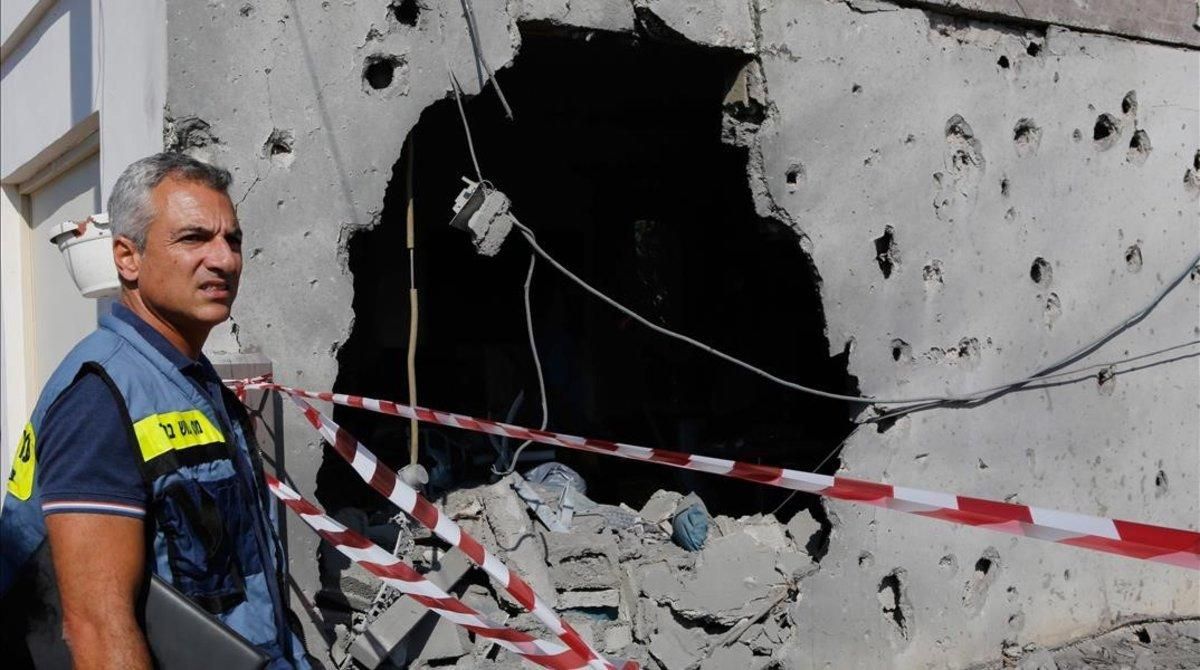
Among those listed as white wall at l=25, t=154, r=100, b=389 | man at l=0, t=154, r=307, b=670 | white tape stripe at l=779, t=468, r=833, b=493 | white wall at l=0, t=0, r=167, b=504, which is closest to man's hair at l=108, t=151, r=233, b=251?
man at l=0, t=154, r=307, b=670

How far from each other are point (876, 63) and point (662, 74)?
137 centimetres

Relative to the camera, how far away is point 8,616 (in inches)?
84.4

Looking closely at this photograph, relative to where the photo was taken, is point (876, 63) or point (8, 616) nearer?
point (8, 616)

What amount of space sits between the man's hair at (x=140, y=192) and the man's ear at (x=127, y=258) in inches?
0.4

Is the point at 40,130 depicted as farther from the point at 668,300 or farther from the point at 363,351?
the point at 668,300

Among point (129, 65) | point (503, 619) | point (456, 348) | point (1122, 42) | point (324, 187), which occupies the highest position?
point (1122, 42)

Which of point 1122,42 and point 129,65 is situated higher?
point 1122,42

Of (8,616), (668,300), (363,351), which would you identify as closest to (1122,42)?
(668,300)

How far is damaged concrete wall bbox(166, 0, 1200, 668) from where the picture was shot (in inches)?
158

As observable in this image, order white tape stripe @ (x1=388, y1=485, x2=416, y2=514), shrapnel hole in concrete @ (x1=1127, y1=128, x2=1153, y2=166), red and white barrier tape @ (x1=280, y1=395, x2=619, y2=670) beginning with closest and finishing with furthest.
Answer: red and white barrier tape @ (x1=280, y1=395, x2=619, y2=670), white tape stripe @ (x1=388, y1=485, x2=416, y2=514), shrapnel hole in concrete @ (x1=1127, y1=128, x2=1153, y2=166)

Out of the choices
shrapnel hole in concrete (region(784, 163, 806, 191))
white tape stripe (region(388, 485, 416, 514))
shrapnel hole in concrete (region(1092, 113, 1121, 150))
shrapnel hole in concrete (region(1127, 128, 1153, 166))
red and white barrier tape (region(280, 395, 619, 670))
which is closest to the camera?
red and white barrier tape (region(280, 395, 619, 670))

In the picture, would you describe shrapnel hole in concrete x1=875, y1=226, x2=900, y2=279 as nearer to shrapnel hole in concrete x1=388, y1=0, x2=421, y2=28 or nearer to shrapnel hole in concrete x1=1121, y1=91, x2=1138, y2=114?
shrapnel hole in concrete x1=1121, y1=91, x2=1138, y2=114

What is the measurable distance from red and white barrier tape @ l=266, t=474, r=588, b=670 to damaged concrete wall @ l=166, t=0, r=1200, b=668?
362 millimetres

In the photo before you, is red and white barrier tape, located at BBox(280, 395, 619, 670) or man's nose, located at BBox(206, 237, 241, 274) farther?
red and white barrier tape, located at BBox(280, 395, 619, 670)
